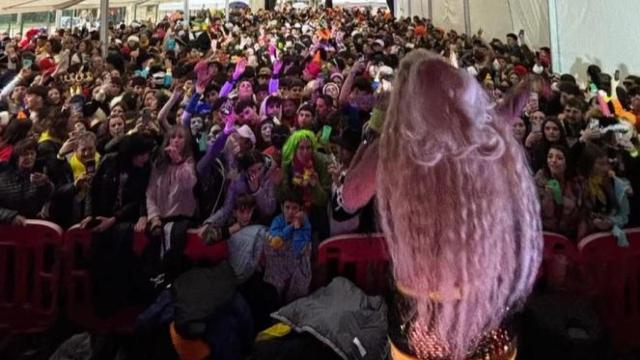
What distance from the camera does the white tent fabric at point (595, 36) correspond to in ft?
22.1

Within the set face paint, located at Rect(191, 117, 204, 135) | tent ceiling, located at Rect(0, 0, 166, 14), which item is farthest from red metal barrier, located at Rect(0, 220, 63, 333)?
tent ceiling, located at Rect(0, 0, 166, 14)

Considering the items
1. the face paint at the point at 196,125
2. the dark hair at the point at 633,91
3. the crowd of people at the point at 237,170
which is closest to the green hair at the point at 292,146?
the crowd of people at the point at 237,170

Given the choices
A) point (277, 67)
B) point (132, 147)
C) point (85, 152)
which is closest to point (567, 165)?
point (132, 147)

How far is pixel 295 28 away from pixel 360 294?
15.3 metres

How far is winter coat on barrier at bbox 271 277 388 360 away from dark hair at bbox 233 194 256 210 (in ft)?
2.25

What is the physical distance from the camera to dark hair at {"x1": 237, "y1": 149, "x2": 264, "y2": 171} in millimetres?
3605

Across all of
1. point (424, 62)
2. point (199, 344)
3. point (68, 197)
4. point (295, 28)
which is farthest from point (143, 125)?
point (295, 28)

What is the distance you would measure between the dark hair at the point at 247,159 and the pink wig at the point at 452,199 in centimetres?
253

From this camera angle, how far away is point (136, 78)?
6.98 m

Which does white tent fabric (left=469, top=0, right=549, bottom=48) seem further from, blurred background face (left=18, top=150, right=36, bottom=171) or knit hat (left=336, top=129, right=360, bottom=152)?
blurred background face (left=18, top=150, right=36, bottom=171)

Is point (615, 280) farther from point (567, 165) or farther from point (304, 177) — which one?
point (304, 177)

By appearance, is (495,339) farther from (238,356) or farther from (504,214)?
(238,356)

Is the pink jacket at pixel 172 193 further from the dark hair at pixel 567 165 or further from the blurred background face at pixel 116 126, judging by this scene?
the dark hair at pixel 567 165

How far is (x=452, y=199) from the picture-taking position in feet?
3.47
